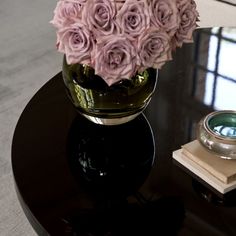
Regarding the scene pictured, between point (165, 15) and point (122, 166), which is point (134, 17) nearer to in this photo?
point (165, 15)

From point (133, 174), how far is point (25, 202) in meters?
0.17

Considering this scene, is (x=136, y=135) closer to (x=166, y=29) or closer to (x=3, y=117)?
(x=166, y=29)

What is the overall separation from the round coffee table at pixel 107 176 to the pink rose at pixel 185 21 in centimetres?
20

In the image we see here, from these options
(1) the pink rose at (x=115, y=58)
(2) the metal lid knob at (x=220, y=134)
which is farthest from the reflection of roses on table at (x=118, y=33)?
(2) the metal lid knob at (x=220, y=134)

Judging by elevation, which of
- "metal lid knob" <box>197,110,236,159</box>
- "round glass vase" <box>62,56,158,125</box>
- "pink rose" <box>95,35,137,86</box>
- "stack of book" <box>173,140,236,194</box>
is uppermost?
"pink rose" <box>95,35,137,86</box>

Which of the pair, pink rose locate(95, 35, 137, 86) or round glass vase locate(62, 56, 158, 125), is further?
round glass vase locate(62, 56, 158, 125)

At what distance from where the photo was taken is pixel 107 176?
76 centimetres

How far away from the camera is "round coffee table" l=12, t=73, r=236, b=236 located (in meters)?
0.68

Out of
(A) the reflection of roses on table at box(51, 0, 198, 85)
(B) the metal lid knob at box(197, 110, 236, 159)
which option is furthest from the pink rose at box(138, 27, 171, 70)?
(B) the metal lid knob at box(197, 110, 236, 159)

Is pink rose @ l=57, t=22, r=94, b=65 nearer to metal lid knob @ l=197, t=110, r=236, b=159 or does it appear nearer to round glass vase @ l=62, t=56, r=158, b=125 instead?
round glass vase @ l=62, t=56, r=158, b=125

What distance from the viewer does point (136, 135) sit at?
849 mm

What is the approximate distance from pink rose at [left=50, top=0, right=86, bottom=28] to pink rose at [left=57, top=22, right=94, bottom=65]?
13 mm

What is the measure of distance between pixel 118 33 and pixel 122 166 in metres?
0.23

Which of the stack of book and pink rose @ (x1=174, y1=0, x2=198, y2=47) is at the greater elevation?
pink rose @ (x1=174, y1=0, x2=198, y2=47)
